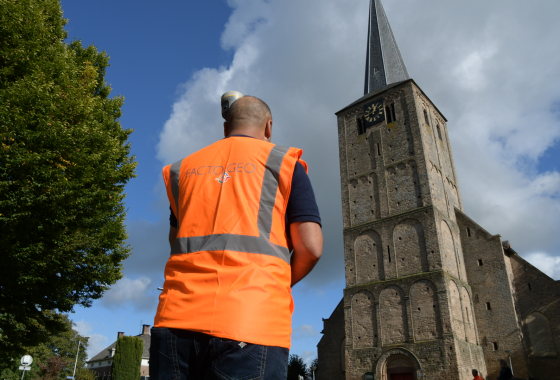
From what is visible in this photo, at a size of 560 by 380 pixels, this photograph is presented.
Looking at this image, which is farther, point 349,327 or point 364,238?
point 364,238

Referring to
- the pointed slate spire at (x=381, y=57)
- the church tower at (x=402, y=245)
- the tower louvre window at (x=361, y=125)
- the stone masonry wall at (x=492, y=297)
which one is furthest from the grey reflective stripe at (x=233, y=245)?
the pointed slate spire at (x=381, y=57)

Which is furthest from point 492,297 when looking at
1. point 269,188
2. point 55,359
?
point 55,359

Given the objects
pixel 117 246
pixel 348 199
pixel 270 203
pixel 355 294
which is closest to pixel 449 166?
pixel 348 199

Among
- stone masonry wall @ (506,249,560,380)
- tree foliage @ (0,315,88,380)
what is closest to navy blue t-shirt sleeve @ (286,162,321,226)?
stone masonry wall @ (506,249,560,380)

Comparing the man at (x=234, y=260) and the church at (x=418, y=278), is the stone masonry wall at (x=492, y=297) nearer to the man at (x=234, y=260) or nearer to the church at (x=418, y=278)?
the church at (x=418, y=278)

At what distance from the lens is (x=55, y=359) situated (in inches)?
1328

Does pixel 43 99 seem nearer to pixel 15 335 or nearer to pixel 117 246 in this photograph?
pixel 117 246

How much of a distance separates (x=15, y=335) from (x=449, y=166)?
3035 centimetres

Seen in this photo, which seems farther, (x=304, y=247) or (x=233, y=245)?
(x=304, y=247)

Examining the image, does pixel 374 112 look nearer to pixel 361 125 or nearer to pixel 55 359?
pixel 361 125

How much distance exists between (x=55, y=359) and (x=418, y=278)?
1169 inches

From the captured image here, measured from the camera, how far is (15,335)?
9.98 m

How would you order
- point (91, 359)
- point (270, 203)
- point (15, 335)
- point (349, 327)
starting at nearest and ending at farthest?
point (270, 203)
point (15, 335)
point (349, 327)
point (91, 359)

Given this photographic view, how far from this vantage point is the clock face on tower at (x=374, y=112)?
31.4m
